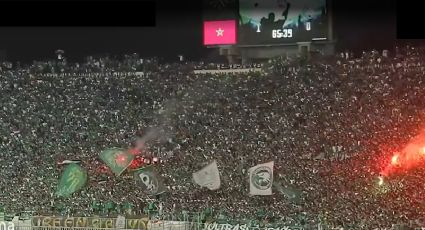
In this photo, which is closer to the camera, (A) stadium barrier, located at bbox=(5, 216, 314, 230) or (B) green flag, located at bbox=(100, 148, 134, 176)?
(A) stadium barrier, located at bbox=(5, 216, 314, 230)

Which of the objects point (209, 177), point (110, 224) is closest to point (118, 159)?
point (110, 224)

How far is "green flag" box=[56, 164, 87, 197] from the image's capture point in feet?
8.71

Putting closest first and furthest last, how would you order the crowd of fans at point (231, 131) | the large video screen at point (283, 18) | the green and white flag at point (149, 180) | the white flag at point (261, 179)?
the large video screen at point (283, 18) < the crowd of fans at point (231, 131) < the white flag at point (261, 179) < the green and white flag at point (149, 180)

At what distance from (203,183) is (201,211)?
139 millimetres

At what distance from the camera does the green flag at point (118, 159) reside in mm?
2604

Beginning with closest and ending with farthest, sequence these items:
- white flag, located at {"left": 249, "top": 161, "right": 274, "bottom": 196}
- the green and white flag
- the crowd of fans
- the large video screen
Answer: the large video screen
the crowd of fans
white flag, located at {"left": 249, "top": 161, "right": 274, "bottom": 196}
the green and white flag

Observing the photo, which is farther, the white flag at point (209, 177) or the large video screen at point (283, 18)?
the white flag at point (209, 177)

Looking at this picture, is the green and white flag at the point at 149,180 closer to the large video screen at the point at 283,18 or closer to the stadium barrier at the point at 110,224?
the stadium barrier at the point at 110,224

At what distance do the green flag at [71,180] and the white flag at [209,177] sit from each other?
62 centimetres

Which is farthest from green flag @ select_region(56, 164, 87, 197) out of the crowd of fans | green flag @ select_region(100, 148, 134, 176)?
green flag @ select_region(100, 148, 134, 176)

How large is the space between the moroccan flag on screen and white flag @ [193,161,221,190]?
61 centimetres

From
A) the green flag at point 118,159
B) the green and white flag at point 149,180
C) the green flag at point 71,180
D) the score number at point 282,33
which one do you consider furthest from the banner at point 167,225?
the score number at point 282,33

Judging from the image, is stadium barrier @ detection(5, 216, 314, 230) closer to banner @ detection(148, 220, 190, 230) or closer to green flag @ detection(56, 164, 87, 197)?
banner @ detection(148, 220, 190, 230)

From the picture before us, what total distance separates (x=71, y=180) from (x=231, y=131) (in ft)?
2.95
